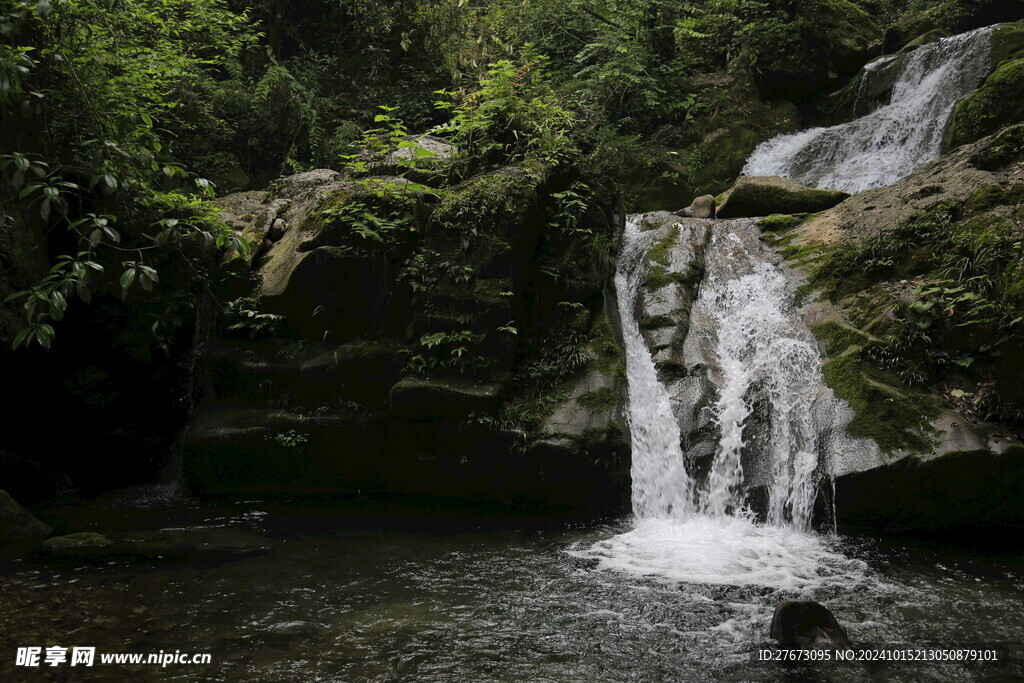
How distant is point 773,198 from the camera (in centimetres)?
1123

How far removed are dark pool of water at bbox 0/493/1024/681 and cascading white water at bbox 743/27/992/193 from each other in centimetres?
845

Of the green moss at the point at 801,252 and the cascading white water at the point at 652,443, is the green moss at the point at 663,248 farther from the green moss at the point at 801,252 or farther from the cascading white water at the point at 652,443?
the green moss at the point at 801,252

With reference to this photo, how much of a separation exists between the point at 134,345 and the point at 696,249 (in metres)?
8.38

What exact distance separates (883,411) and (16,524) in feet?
30.4

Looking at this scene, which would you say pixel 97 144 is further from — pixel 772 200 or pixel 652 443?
pixel 772 200

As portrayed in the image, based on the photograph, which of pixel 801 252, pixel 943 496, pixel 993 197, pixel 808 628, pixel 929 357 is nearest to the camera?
pixel 808 628

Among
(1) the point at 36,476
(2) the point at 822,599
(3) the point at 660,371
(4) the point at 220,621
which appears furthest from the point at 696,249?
(1) the point at 36,476

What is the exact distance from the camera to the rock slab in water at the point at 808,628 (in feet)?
13.4

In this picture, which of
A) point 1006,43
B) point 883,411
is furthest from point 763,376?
point 1006,43

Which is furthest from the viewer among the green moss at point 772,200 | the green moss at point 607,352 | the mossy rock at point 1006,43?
the mossy rock at point 1006,43

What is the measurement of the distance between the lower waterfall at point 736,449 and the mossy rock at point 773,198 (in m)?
2.15

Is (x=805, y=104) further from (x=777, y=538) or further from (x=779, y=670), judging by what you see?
(x=779, y=670)

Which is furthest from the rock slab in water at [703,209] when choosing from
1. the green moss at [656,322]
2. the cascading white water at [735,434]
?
the green moss at [656,322]

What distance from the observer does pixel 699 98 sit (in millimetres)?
15703
